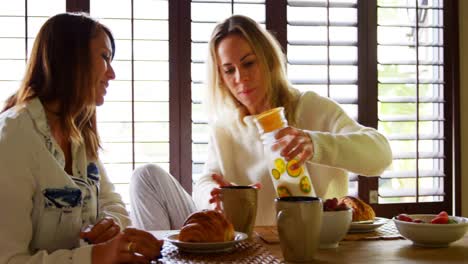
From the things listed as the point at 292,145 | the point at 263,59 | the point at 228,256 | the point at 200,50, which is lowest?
the point at 228,256

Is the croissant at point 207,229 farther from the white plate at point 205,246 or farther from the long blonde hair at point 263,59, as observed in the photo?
the long blonde hair at point 263,59

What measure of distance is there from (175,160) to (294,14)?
822 millimetres

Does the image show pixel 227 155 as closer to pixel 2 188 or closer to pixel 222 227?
pixel 222 227

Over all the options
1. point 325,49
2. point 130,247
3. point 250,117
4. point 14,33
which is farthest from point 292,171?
point 14,33

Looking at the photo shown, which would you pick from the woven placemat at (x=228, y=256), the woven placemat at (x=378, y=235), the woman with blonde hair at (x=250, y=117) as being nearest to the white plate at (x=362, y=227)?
the woven placemat at (x=378, y=235)

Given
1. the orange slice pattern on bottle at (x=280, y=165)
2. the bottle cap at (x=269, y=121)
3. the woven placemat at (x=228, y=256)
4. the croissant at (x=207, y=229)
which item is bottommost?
the woven placemat at (x=228, y=256)

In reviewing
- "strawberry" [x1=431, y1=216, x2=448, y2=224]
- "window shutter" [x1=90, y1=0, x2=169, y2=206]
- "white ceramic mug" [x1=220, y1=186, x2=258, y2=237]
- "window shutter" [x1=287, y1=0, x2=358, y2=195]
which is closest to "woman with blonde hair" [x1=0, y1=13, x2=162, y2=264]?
"white ceramic mug" [x1=220, y1=186, x2=258, y2=237]

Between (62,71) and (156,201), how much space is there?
69 cm

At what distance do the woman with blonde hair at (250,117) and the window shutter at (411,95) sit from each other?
0.77 meters

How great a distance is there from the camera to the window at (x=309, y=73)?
2412 mm

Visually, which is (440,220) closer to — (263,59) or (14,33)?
(263,59)

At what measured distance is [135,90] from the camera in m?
2.43

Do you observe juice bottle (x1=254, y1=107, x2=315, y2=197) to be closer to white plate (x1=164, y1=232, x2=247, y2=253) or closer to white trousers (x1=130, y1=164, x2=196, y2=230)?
white plate (x1=164, y1=232, x2=247, y2=253)

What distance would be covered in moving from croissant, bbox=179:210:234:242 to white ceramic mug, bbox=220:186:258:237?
5.1 inches
